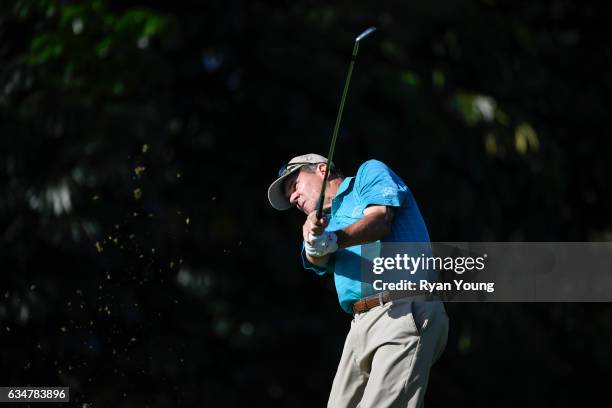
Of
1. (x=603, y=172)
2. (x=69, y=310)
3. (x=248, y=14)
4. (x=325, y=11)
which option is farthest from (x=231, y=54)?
(x=603, y=172)

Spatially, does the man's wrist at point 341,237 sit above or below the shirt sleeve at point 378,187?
below

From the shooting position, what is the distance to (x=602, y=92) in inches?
540

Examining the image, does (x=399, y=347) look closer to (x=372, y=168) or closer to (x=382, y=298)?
(x=382, y=298)

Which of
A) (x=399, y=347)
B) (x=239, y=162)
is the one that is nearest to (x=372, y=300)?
(x=399, y=347)

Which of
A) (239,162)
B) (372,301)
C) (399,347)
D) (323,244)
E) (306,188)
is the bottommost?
(399,347)

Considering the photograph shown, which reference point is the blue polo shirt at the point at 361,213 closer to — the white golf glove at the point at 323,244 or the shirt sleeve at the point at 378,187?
the shirt sleeve at the point at 378,187

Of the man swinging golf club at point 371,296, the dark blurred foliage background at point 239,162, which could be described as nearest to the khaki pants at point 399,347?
the man swinging golf club at point 371,296

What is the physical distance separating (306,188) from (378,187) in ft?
1.32

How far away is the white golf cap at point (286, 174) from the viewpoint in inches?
187

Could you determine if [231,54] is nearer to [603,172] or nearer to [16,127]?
[16,127]

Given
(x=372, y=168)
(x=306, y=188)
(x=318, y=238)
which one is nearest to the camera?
(x=318, y=238)

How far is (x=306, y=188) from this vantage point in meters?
4.71

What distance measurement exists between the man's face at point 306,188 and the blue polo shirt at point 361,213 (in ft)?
0.28

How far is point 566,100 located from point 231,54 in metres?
4.38
